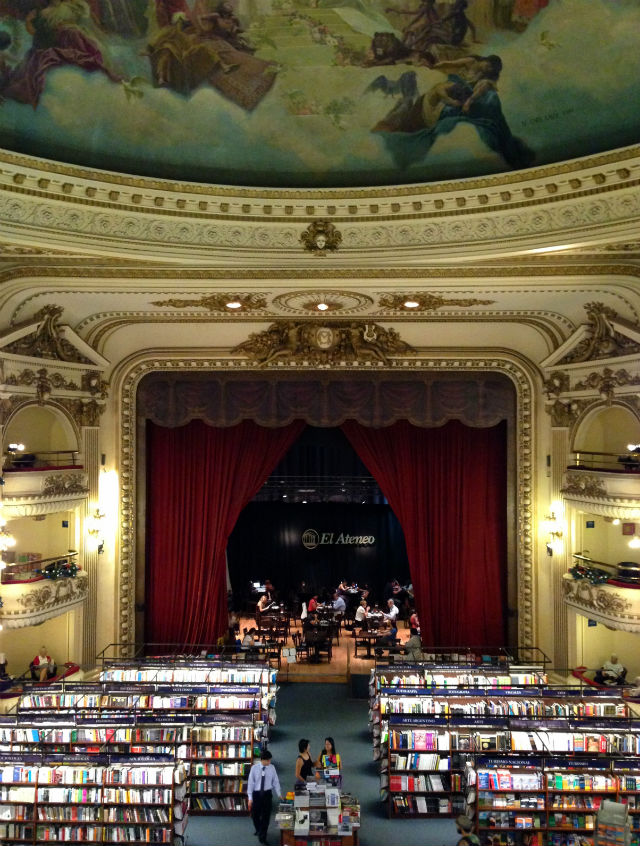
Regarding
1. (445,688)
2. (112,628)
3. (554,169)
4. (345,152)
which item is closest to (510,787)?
(445,688)

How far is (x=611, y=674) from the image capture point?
35.1ft

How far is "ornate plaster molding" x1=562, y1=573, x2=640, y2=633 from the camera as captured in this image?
31.4 ft

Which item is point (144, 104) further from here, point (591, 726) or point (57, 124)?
point (591, 726)

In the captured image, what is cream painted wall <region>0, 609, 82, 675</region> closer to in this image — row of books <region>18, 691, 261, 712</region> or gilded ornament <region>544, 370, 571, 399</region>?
row of books <region>18, 691, 261, 712</region>

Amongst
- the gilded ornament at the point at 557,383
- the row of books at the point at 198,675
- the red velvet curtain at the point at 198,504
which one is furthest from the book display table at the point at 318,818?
the gilded ornament at the point at 557,383

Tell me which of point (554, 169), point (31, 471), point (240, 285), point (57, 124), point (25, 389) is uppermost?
point (57, 124)

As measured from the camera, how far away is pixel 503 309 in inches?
434

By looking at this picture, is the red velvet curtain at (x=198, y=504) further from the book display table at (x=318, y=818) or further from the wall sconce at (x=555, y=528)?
the book display table at (x=318, y=818)

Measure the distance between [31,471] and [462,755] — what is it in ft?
22.5

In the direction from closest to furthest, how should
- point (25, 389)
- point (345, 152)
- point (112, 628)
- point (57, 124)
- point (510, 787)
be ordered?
point (510, 787)
point (57, 124)
point (345, 152)
point (25, 389)
point (112, 628)

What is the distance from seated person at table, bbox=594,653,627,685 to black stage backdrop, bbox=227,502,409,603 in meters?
6.99

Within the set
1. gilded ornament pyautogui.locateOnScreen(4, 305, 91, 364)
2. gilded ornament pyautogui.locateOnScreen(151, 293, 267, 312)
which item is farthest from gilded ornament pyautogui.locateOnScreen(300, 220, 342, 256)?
gilded ornament pyautogui.locateOnScreen(4, 305, 91, 364)

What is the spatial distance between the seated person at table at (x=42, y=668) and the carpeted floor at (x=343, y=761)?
359 cm

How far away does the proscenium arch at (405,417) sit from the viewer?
12.8m
